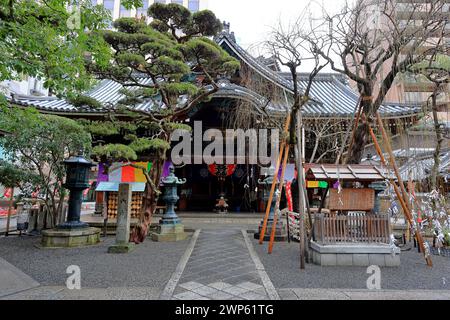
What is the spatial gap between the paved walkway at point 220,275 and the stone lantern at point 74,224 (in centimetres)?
310

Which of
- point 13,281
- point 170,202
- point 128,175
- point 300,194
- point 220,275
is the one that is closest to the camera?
point 13,281

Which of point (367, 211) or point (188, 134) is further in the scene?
A: point (188, 134)

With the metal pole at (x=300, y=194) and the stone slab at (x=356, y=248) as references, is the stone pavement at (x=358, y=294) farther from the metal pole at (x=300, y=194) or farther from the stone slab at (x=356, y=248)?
the stone slab at (x=356, y=248)

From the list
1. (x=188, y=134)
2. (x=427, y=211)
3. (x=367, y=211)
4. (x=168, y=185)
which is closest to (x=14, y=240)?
(x=168, y=185)

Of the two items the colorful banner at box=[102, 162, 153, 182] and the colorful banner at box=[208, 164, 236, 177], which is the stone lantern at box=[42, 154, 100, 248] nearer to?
the colorful banner at box=[102, 162, 153, 182]

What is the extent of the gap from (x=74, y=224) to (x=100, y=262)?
249 centimetres

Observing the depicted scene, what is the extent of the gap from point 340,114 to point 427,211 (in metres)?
5.68

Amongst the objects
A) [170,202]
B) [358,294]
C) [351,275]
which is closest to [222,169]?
[170,202]

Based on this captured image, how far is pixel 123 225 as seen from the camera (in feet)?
22.0

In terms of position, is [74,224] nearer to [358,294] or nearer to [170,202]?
[170,202]

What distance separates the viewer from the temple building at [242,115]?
10500 mm

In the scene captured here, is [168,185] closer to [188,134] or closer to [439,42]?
[188,134]

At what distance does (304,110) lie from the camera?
12.2 m

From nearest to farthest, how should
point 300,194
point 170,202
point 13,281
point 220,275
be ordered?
point 13,281 < point 220,275 < point 300,194 < point 170,202
